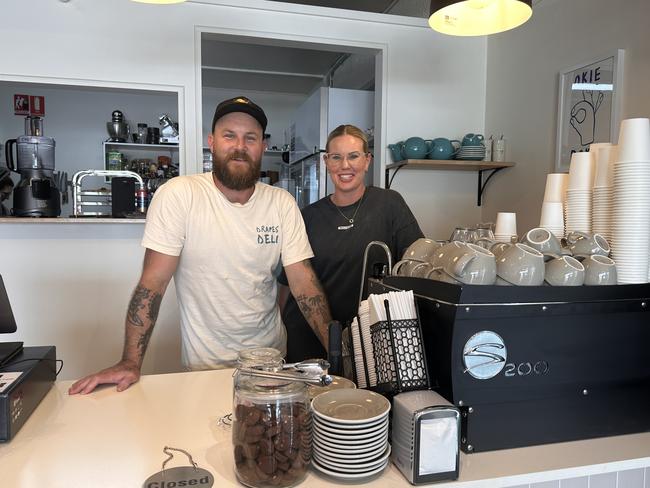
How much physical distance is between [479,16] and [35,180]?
2253 mm

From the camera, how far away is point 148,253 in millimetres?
1530

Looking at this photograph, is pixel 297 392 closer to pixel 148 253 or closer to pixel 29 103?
pixel 148 253

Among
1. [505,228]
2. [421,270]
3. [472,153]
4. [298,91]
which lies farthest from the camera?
[298,91]

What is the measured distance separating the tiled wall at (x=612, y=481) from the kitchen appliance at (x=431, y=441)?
0.28 meters

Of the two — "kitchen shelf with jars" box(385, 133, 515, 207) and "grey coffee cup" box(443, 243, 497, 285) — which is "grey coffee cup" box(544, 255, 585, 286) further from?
"kitchen shelf with jars" box(385, 133, 515, 207)

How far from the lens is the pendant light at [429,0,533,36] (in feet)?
5.34

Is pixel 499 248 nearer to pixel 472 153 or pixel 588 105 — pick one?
pixel 588 105

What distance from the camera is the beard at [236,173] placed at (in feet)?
5.32

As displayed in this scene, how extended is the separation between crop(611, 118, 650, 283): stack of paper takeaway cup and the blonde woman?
0.93 metres

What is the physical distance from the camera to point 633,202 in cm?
104

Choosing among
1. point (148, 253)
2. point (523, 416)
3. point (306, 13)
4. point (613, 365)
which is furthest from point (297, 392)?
point (306, 13)

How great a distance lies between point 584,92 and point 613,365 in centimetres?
177

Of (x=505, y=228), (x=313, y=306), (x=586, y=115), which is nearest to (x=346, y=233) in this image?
(x=313, y=306)

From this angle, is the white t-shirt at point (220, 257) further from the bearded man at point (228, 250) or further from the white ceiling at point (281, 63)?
the white ceiling at point (281, 63)
